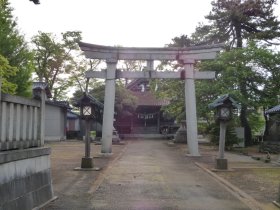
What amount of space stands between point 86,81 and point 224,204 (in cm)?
4360

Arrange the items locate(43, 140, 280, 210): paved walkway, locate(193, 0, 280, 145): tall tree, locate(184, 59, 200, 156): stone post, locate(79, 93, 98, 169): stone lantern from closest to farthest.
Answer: locate(43, 140, 280, 210): paved walkway
locate(79, 93, 98, 169): stone lantern
locate(184, 59, 200, 156): stone post
locate(193, 0, 280, 145): tall tree

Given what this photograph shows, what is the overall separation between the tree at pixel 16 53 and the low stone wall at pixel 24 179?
69.0ft

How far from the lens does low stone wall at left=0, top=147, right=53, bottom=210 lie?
782 cm

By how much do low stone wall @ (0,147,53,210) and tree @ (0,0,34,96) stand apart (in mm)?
21035

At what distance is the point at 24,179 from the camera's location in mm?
8836

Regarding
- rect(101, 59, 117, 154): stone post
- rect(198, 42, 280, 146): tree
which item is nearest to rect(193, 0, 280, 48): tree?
rect(198, 42, 280, 146): tree

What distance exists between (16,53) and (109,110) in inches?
403

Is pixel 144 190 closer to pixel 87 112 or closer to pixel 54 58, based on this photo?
pixel 87 112

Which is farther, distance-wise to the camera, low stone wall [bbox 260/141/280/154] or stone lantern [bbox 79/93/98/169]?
low stone wall [bbox 260/141/280/154]

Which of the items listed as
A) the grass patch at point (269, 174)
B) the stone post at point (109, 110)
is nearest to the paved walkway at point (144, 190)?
the grass patch at point (269, 174)

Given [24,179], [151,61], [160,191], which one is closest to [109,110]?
[151,61]

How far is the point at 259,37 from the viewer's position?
34.7 meters

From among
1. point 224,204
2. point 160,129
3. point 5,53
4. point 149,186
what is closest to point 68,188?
point 149,186

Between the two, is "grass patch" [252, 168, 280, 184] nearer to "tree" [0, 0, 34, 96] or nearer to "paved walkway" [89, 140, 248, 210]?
"paved walkway" [89, 140, 248, 210]
